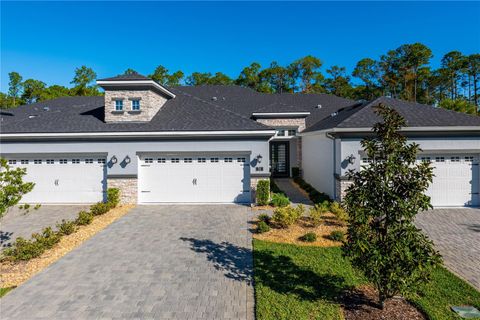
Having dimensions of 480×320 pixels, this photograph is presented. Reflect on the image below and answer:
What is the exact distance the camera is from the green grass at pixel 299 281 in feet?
17.0

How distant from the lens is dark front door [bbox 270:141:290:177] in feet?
69.1

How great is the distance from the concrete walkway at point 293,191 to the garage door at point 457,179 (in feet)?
18.4

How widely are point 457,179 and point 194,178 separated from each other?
39.7 ft

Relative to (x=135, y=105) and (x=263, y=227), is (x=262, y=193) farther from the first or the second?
(x=135, y=105)

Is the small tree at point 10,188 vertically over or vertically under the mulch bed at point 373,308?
over

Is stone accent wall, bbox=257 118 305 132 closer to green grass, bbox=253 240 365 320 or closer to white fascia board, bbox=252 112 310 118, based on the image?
white fascia board, bbox=252 112 310 118

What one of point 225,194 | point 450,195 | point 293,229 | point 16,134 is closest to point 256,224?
point 293,229

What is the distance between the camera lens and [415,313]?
5062 millimetres

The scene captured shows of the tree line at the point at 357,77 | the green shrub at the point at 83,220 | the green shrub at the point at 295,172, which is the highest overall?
the tree line at the point at 357,77

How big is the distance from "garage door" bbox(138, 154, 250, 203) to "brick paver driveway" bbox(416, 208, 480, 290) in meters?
7.59

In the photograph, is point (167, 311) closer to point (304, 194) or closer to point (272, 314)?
point (272, 314)

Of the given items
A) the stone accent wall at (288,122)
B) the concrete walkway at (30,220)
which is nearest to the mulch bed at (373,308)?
the concrete walkway at (30,220)

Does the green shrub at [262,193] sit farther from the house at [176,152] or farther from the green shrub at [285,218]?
the green shrub at [285,218]

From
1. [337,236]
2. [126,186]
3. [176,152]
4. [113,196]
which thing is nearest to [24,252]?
[113,196]
